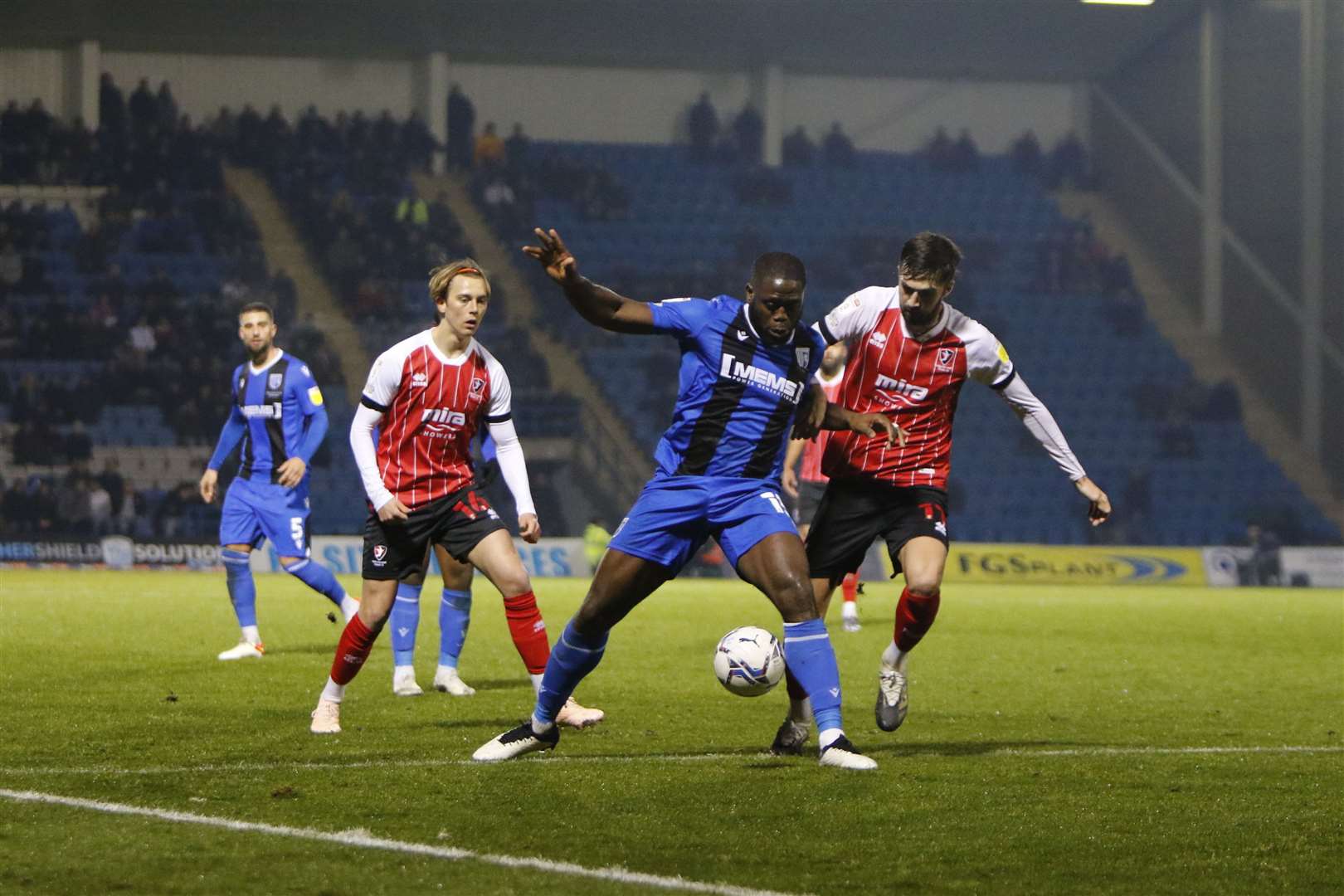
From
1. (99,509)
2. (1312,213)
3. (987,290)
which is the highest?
(1312,213)

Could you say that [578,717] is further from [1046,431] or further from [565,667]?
[1046,431]

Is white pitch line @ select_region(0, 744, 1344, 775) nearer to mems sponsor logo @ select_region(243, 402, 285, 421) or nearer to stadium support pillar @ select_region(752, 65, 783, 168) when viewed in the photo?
mems sponsor logo @ select_region(243, 402, 285, 421)

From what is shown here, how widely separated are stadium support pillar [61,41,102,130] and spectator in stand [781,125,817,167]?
1537 centimetres

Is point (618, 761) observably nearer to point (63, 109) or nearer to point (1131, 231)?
point (63, 109)

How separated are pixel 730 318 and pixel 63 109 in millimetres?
33238

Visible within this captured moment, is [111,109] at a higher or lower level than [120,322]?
higher

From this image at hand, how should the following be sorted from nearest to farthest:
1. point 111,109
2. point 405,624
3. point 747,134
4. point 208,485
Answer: point 405,624
point 208,485
point 111,109
point 747,134

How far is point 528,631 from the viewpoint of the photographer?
8281 mm

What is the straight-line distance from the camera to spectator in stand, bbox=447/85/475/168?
37.9m

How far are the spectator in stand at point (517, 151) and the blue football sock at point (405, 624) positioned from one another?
2823 centimetres

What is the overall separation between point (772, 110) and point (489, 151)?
6.89 metres

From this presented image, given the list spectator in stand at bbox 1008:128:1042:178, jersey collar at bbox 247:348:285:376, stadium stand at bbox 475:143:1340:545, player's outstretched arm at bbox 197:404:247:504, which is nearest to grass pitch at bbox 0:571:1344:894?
player's outstretched arm at bbox 197:404:247:504

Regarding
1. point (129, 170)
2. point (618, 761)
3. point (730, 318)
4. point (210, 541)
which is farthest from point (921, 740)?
point (129, 170)

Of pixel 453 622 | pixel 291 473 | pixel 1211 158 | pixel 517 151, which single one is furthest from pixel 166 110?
pixel 453 622
